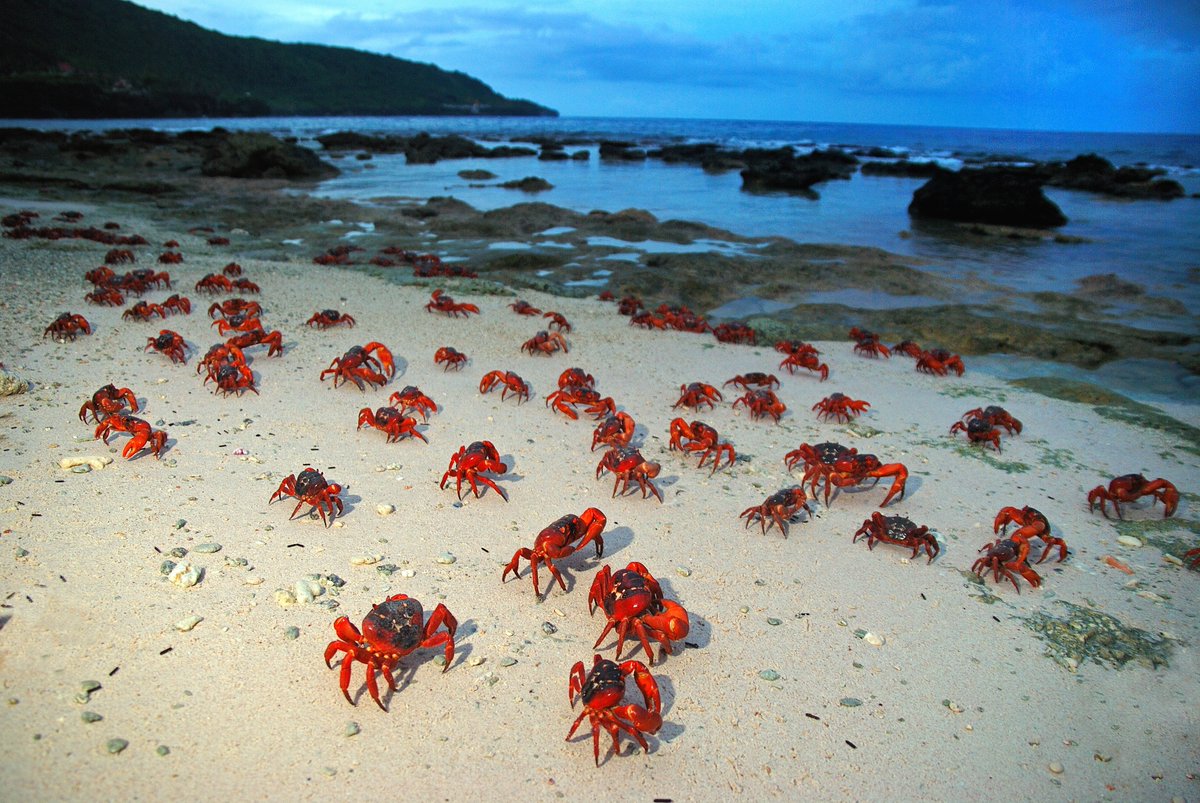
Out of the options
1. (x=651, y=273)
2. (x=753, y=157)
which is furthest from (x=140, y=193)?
(x=753, y=157)

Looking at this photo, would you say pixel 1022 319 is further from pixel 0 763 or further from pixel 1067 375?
pixel 0 763

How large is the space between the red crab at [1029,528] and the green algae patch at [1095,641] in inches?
24.0

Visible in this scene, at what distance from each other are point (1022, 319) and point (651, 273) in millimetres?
8638

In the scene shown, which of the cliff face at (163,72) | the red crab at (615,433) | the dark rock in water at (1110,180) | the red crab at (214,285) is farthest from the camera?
the cliff face at (163,72)

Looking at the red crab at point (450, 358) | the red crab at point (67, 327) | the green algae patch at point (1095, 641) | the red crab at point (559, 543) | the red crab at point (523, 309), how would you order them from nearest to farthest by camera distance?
the green algae patch at point (1095, 641) → the red crab at point (559, 543) → the red crab at point (67, 327) → the red crab at point (450, 358) → the red crab at point (523, 309)

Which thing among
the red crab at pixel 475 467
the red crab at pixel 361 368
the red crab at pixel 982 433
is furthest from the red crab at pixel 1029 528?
the red crab at pixel 361 368

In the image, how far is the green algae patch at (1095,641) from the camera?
162 inches

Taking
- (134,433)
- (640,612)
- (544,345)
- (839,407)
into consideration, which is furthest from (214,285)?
(640,612)

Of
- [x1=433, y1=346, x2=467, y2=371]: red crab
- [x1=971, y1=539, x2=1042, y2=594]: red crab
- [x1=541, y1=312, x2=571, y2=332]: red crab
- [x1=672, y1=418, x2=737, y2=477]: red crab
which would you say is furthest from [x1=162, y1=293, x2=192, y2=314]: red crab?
[x1=971, y1=539, x2=1042, y2=594]: red crab

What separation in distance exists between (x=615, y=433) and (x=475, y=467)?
5.52 feet

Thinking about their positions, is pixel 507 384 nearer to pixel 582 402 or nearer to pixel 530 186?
pixel 582 402

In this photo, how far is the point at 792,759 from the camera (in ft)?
11.1

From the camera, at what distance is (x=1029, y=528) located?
509 cm

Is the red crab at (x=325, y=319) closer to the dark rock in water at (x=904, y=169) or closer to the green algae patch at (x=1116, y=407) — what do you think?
the green algae patch at (x=1116, y=407)
